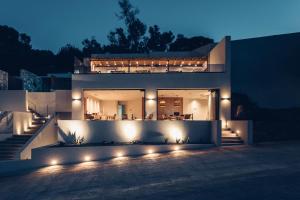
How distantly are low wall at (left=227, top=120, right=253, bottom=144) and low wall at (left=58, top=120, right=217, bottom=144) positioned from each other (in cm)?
177

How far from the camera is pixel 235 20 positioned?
262ft

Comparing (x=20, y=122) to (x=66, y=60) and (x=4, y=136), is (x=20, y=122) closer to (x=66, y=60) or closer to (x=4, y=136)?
(x=4, y=136)

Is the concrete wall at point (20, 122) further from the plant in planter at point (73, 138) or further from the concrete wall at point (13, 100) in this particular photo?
the plant in planter at point (73, 138)

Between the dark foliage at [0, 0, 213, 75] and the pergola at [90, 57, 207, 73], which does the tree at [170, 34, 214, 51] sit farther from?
the pergola at [90, 57, 207, 73]

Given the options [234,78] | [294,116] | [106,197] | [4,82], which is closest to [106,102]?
[4,82]

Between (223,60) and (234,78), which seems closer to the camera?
(223,60)

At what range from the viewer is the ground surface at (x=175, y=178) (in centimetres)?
719

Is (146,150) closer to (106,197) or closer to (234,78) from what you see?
(106,197)

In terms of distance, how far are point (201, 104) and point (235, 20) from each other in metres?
66.0

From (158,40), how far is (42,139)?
28684mm

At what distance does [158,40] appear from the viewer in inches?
1609

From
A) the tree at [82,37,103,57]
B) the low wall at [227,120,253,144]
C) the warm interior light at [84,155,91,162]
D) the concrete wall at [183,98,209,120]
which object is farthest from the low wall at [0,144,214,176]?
the tree at [82,37,103,57]

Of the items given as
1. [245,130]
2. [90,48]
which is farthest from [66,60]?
[245,130]

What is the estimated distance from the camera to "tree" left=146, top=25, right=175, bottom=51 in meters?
40.2
